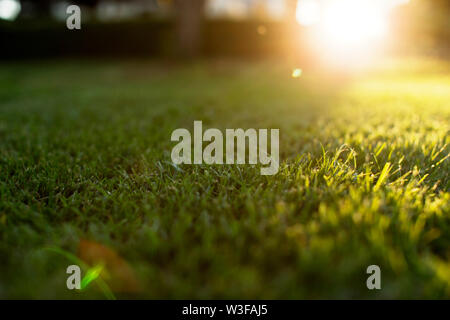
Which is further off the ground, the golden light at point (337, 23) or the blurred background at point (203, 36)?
the blurred background at point (203, 36)

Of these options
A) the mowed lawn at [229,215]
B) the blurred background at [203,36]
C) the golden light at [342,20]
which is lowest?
the mowed lawn at [229,215]

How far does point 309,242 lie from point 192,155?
1.11 metres

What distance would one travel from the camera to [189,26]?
938 cm

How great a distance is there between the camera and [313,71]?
309 inches

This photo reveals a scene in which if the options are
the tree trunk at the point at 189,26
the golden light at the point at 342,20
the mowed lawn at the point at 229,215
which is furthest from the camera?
the tree trunk at the point at 189,26

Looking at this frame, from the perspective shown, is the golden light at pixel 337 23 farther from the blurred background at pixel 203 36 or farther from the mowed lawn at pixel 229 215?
the mowed lawn at pixel 229 215

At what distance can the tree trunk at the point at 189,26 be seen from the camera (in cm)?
912

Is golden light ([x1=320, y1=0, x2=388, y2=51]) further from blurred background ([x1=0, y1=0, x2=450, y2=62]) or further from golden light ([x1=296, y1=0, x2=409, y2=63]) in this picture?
blurred background ([x1=0, y1=0, x2=450, y2=62])
